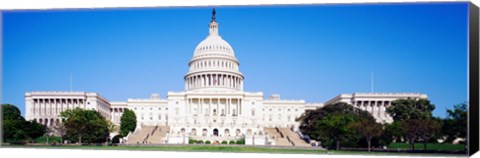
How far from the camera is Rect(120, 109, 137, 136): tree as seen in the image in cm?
4076

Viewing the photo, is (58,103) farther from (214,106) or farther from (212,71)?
(212,71)

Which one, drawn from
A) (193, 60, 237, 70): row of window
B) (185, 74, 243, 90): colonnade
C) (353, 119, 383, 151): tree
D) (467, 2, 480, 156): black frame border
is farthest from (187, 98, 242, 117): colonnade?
(467, 2, 480, 156): black frame border

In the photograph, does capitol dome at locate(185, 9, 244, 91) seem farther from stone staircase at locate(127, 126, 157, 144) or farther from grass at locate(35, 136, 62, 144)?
grass at locate(35, 136, 62, 144)

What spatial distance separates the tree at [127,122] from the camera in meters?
40.8

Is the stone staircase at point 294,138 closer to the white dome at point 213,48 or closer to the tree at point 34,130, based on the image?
the white dome at point 213,48

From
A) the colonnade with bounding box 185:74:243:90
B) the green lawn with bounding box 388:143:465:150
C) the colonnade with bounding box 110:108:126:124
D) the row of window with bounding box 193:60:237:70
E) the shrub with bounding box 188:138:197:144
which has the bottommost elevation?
the shrub with bounding box 188:138:197:144

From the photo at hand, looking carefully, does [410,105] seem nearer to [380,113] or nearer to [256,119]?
[380,113]

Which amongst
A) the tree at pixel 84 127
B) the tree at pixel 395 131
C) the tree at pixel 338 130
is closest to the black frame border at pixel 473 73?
the tree at pixel 395 131

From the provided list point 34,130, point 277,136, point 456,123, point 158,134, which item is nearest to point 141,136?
point 158,134

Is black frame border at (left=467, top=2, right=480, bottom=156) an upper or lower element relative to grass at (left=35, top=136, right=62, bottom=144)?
upper

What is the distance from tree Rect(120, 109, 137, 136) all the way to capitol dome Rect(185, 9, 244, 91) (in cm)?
850

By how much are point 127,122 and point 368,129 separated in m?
19.6

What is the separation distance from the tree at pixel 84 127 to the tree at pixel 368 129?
12492 mm

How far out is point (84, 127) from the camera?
1268 inches
